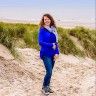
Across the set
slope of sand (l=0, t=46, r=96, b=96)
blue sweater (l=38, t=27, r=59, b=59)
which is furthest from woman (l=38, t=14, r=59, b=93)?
slope of sand (l=0, t=46, r=96, b=96)

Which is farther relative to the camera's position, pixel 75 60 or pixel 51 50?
pixel 75 60

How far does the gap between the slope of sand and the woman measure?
0.48 meters

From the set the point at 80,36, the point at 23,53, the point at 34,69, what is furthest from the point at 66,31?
the point at 34,69

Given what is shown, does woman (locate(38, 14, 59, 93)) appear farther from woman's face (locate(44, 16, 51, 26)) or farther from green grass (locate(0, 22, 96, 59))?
green grass (locate(0, 22, 96, 59))

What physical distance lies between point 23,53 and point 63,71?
1.36 metres

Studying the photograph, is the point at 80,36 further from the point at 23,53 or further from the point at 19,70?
the point at 19,70

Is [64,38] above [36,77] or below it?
below

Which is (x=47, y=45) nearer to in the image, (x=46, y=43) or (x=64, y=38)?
(x=46, y=43)

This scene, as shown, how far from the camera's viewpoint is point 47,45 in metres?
11.5

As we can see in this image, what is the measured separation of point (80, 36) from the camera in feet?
60.9

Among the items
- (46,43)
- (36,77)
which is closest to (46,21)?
(46,43)

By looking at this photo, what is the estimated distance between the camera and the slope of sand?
471 inches

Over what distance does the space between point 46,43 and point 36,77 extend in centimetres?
180

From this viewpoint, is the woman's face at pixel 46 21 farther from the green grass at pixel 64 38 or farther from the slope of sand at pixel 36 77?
the green grass at pixel 64 38
